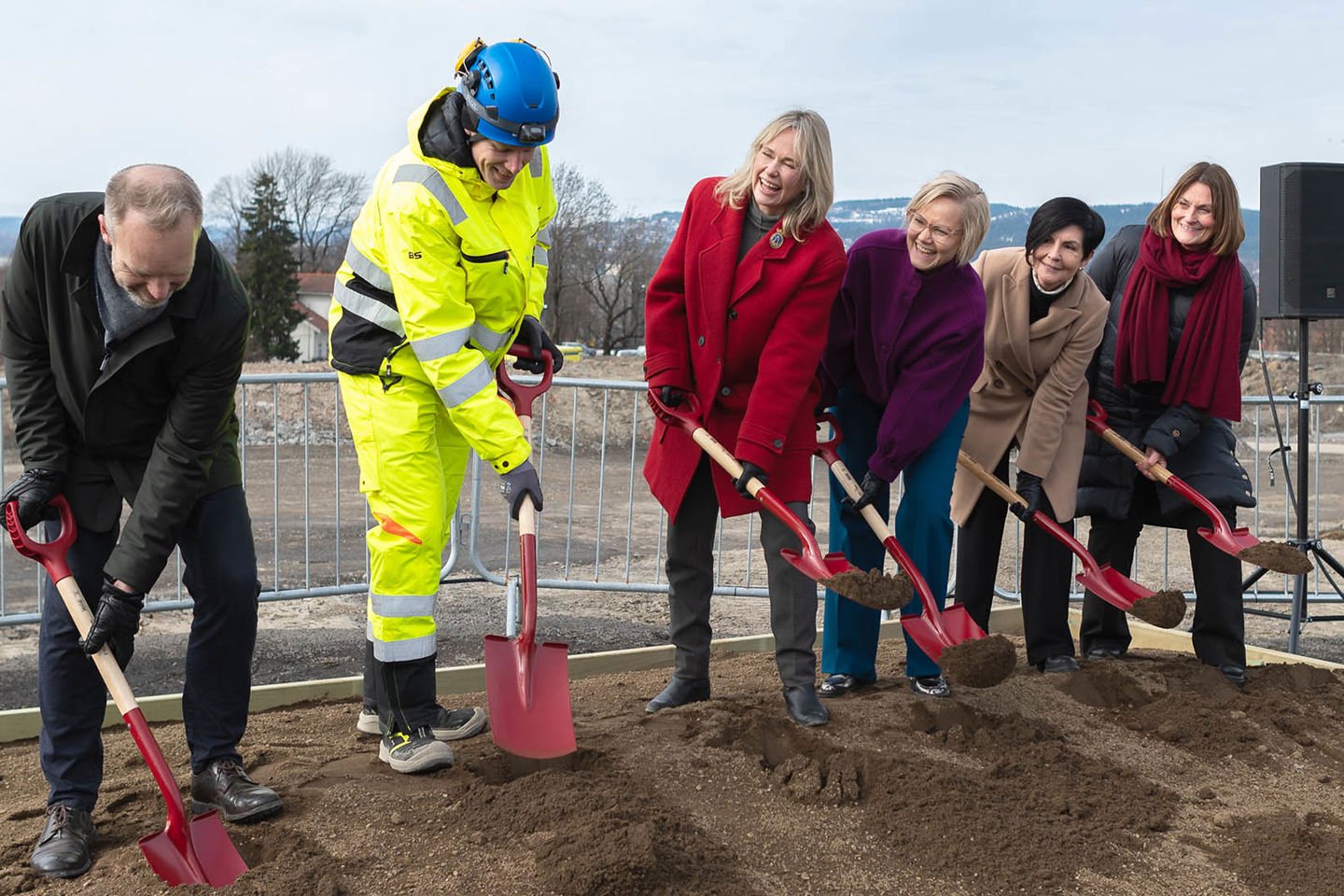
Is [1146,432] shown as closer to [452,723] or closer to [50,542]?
[452,723]

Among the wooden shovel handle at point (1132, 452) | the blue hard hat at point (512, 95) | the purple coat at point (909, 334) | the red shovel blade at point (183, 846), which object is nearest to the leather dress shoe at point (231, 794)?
the red shovel blade at point (183, 846)

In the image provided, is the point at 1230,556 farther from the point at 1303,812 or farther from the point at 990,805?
the point at 990,805

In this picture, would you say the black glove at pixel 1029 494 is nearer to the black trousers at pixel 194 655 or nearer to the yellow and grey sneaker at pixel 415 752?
the yellow and grey sneaker at pixel 415 752

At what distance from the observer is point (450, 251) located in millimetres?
3416

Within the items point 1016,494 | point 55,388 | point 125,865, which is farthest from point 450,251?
point 1016,494

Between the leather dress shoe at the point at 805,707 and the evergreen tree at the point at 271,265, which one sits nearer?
the leather dress shoe at the point at 805,707

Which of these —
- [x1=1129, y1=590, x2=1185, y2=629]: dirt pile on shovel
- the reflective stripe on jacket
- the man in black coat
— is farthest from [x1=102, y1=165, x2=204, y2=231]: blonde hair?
[x1=1129, y1=590, x2=1185, y2=629]: dirt pile on shovel

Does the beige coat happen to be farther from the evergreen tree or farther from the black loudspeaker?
the evergreen tree

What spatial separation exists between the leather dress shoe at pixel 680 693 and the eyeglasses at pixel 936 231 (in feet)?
5.54

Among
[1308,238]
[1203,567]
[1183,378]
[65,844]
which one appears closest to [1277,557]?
[1203,567]

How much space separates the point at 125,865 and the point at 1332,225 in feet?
18.3

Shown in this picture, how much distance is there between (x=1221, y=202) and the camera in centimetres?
484

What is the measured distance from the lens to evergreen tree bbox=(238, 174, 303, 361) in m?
32.7

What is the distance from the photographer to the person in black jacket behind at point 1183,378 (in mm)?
4930
